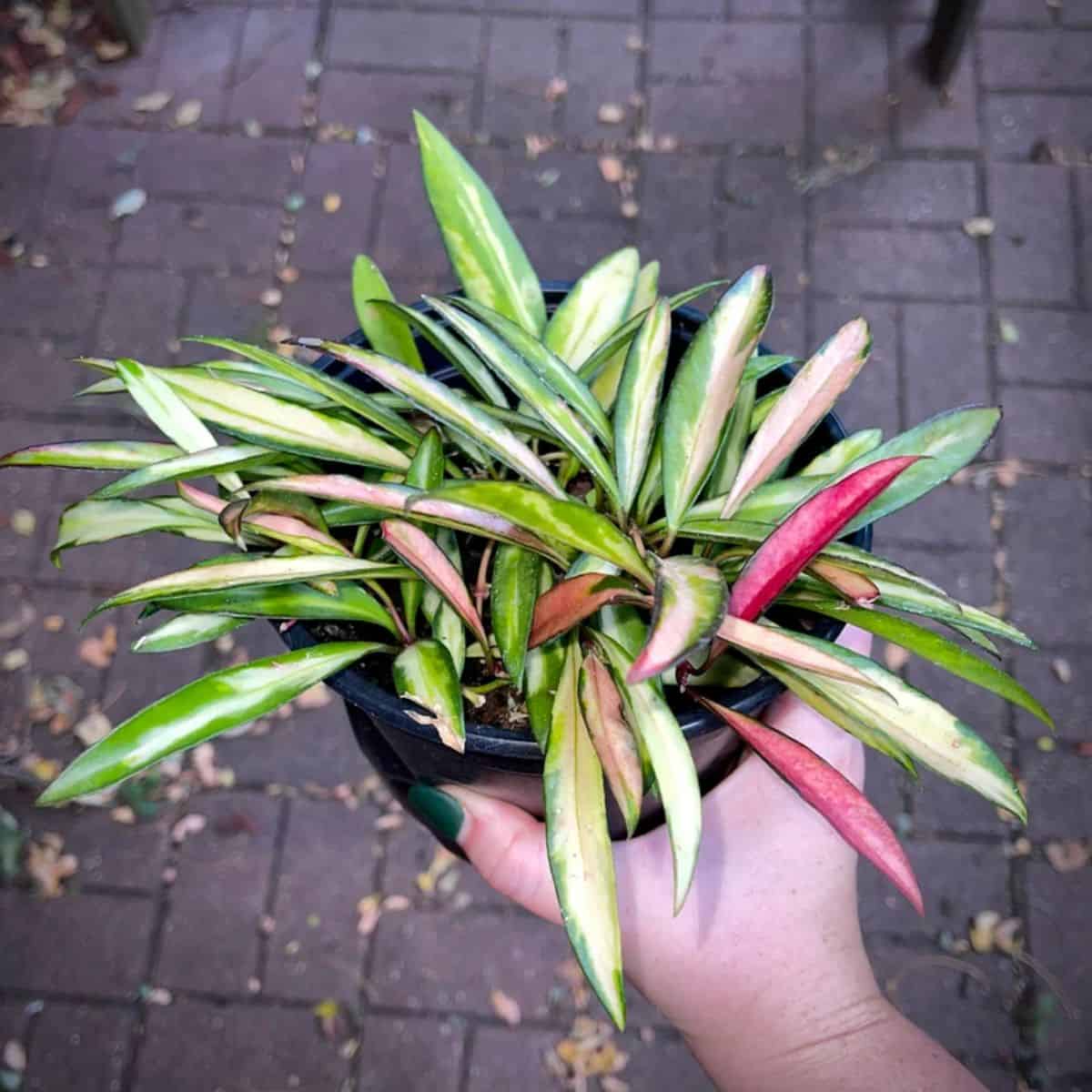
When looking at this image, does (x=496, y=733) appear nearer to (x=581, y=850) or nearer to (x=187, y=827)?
(x=581, y=850)

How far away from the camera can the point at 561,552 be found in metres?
0.88

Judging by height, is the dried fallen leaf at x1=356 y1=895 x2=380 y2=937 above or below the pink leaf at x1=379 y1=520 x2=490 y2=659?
below

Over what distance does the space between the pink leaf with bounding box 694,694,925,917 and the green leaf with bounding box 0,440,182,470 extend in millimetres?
586

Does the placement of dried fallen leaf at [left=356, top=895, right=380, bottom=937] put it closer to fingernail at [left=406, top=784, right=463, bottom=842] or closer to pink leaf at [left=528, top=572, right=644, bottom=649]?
fingernail at [left=406, top=784, right=463, bottom=842]

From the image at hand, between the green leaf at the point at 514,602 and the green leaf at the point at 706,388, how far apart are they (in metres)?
0.13

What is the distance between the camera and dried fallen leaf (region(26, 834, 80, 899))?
187 centimetres

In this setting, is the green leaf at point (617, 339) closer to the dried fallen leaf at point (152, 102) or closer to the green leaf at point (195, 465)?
the green leaf at point (195, 465)

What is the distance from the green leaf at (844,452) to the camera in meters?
0.98

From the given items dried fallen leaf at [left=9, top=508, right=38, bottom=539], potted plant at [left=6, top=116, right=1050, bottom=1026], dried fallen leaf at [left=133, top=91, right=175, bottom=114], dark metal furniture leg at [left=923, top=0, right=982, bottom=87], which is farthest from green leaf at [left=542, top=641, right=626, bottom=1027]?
dried fallen leaf at [left=133, top=91, right=175, bottom=114]

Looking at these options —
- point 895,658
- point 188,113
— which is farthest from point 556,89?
point 895,658

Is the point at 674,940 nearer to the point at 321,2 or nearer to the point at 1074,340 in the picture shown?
the point at 1074,340

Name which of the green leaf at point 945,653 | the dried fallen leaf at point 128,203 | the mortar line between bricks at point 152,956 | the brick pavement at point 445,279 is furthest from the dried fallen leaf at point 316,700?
the green leaf at point 945,653

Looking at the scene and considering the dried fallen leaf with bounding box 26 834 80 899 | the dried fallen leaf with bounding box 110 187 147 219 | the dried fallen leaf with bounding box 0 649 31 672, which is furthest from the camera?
the dried fallen leaf with bounding box 110 187 147 219

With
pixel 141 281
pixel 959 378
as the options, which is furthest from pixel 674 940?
pixel 141 281
